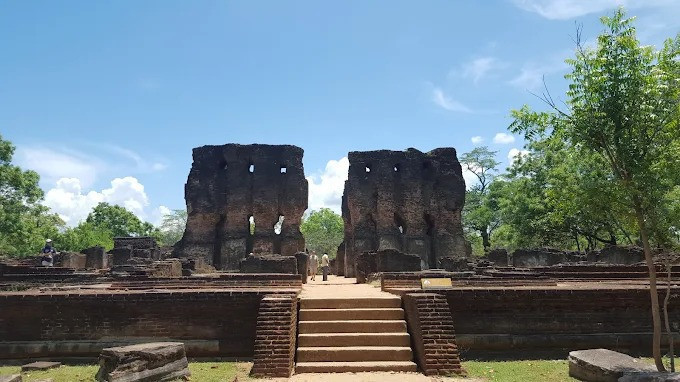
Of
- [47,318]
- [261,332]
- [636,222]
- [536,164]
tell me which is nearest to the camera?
[636,222]

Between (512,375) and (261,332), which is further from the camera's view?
(261,332)

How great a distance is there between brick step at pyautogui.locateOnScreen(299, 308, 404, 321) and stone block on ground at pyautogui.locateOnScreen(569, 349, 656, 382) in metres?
2.76

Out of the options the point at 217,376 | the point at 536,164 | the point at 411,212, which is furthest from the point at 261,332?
the point at 536,164

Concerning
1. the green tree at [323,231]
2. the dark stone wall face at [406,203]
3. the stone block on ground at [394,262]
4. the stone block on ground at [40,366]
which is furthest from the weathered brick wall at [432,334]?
the green tree at [323,231]

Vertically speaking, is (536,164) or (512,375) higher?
(536,164)

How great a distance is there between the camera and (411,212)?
3075cm

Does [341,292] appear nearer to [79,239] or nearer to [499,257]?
[499,257]

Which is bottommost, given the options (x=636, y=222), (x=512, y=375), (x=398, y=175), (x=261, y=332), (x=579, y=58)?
(x=512, y=375)

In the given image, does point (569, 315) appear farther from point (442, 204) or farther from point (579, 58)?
point (442, 204)

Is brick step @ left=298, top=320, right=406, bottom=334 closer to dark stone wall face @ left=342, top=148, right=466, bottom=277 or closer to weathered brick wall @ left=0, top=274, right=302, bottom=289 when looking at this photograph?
weathered brick wall @ left=0, top=274, right=302, bottom=289

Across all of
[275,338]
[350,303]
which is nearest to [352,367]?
[275,338]

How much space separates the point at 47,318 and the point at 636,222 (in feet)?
30.7

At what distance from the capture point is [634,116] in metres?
6.64

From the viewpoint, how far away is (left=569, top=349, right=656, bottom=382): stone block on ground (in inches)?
245
